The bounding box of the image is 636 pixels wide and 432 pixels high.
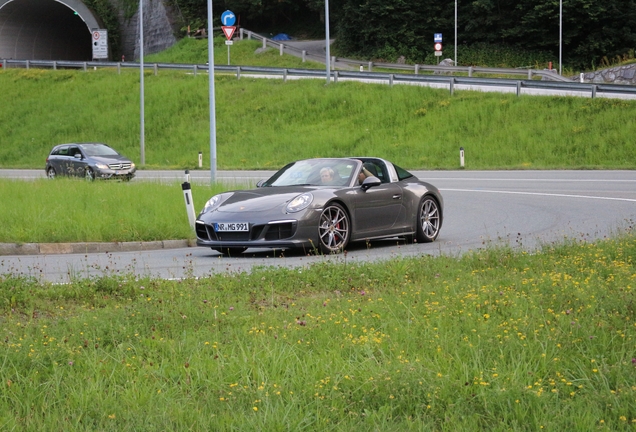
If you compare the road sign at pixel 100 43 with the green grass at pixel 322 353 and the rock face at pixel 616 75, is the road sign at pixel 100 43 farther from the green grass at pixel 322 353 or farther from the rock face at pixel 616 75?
the green grass at pixel 322 353

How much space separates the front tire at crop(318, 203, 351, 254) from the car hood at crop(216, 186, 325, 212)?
0.39 m

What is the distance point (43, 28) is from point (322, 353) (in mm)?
73652

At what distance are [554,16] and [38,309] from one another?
2559 inches

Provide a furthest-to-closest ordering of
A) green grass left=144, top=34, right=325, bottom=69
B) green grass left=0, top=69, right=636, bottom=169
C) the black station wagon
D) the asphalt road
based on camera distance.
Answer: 1. green grass left=144, top=34, right=325, bottom=69
2. green grass left=0, top=69, right=636, bottom=169
3. the black station wagon
4. the asphalt road

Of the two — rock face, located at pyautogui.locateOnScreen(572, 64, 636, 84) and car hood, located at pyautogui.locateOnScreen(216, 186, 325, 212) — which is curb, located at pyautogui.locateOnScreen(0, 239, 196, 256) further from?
rock face, located at pyautogui.locateOnScreen(572, 64, 636, 84)

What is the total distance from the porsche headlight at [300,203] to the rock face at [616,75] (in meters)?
41.3

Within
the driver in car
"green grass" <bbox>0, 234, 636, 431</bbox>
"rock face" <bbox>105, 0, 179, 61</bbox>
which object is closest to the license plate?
the driver in car

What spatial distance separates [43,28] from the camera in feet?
246

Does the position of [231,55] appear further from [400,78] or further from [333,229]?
[333,229]

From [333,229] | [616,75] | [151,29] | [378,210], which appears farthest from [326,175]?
[151,29]

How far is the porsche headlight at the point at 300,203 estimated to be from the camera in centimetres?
1268

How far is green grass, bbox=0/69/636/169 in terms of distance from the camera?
1438 inches

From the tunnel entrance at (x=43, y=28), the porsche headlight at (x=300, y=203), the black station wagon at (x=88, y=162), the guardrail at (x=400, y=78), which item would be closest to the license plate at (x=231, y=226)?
the porsche headlight at (x=300, y=203)

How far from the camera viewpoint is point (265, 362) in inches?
237
